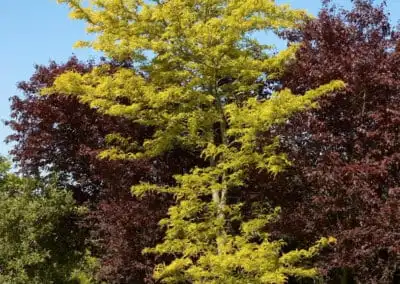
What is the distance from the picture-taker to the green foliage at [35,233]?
12281 mm

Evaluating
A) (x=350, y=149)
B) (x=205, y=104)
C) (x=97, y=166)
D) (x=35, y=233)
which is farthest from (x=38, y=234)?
(x=350, y=149)

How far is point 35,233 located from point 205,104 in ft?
16.5

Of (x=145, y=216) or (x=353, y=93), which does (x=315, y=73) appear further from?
(x=145, y=216)

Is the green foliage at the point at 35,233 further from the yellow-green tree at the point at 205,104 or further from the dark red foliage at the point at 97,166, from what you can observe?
the yellow-green tree at the point at 205,104

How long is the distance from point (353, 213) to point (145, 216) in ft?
12.1

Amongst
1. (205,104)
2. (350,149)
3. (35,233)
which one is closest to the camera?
(350,149)

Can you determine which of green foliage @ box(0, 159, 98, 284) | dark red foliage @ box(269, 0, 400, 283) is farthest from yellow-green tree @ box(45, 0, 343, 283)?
green foliage @ box(0, 159, 98, 284)

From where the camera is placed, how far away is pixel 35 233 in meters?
12.4

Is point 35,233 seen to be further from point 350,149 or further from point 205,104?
point 350,149

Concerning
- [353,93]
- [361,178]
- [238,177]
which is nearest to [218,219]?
[238,177]

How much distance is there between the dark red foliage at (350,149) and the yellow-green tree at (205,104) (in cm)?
39

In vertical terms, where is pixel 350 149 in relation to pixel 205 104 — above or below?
below

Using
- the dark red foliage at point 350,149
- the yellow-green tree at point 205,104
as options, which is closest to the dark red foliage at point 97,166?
the yellow-green tree at point 205,104

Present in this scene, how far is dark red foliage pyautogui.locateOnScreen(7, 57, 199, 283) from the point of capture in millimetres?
10492
